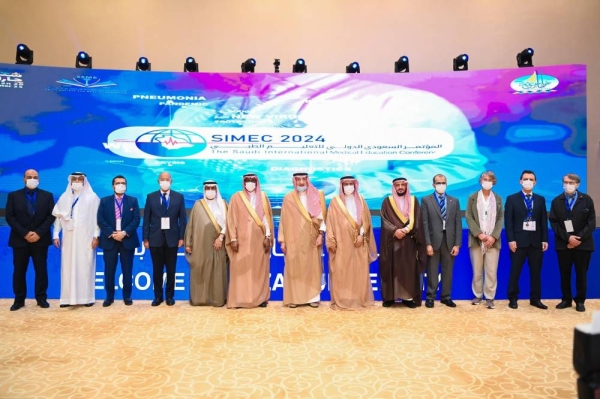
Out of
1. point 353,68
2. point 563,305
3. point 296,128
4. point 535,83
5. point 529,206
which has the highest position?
point 353,68

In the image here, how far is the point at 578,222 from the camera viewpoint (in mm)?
4730

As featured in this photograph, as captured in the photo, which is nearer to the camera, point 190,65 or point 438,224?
point 438,224

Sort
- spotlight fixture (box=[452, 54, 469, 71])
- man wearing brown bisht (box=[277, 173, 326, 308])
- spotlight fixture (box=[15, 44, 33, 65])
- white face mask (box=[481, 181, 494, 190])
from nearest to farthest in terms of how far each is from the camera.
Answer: man wearing brown bisht (box=[277, 173, 326, 308]), white face mask (box=[481, 181, 494, 190]), spotlight fixture (box=[15, 44, 33, 65]), spotlight fixture (box=[452, 54, 469, 71])

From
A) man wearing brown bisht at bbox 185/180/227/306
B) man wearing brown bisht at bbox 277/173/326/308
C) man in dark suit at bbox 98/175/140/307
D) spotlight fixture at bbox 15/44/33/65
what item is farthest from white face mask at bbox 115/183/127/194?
spotlight fixture at bbox 15/44/33/65

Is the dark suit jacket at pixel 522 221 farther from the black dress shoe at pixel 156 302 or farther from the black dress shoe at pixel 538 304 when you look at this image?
the black dress shoe at pixel 156 302

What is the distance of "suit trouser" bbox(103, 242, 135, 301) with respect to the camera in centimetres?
491

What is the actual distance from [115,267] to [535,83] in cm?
624

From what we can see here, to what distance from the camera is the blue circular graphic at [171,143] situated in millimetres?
6293

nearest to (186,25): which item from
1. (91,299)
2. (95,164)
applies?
(95,164)

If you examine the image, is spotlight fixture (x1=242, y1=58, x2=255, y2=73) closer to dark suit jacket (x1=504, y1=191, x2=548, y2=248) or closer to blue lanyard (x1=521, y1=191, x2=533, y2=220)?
dark suit jacket (x1=504, y1=191, x2=548, y2=248)

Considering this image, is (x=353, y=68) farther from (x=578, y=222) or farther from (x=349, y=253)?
(x=578, y=222)

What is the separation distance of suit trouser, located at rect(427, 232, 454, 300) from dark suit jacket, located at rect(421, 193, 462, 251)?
6cm

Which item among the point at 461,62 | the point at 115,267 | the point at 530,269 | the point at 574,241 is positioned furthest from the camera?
the point at 461,62

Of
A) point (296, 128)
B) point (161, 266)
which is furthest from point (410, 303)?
point (296, 128)
